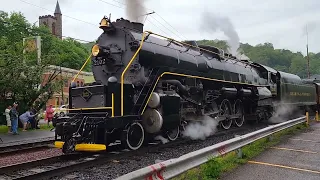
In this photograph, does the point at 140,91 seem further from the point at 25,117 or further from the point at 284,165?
the point at 25,117

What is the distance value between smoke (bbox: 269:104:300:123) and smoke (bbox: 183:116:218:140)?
7360mm

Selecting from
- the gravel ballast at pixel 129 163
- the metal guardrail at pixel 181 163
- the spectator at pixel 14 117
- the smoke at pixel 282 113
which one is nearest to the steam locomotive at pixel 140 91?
the gravel ballast at pixel 129 163

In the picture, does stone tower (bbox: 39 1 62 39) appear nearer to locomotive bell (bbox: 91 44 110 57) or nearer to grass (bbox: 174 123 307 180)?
locomotive bell (bbox: 91 44 110 57)

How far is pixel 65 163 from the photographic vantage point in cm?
742

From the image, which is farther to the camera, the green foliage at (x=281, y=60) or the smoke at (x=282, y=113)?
the green foliage at (x=281, y=60)

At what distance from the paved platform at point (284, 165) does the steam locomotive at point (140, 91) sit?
121 inches

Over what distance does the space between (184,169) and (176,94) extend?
17.2 ft

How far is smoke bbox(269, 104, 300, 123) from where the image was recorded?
18547 mm

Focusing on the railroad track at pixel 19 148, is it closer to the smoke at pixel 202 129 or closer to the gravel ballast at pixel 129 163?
the gravel ballast at pixel 129 163

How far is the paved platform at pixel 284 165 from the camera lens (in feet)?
18.7

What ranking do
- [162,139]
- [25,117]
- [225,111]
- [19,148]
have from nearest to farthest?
[162,139]
[19,148]
[225,111]
[25,117]

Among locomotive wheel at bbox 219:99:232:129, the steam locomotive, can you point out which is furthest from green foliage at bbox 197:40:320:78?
the steam locomotive

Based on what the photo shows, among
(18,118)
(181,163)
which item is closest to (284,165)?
(181,163)

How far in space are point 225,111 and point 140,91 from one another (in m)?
6.09
